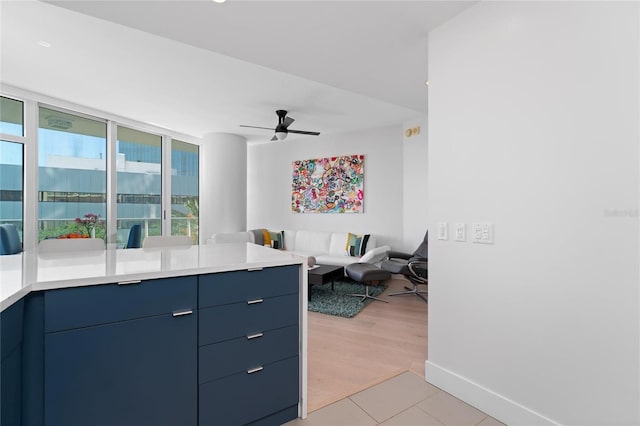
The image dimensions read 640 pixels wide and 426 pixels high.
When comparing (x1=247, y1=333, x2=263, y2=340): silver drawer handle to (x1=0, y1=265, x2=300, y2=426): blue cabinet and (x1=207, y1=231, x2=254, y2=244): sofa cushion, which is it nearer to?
(x1=0, y1=265, x2=300, y2=426): blue cabinet

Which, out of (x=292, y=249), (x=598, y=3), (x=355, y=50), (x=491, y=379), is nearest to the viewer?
(x=598, y=3)

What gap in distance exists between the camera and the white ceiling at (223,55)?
6.37 ft

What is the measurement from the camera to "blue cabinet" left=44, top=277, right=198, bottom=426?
1.18m

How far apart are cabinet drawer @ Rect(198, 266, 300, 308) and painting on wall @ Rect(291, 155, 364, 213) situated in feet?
13.8

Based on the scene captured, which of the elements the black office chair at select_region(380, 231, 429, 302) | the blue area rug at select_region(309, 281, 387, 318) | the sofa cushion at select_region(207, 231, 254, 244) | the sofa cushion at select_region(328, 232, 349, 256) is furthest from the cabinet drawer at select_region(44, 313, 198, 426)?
the sofa cushion at select_region(328, 232, 349, 256)

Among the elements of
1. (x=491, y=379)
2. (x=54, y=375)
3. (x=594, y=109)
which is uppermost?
(x=594, y=109)

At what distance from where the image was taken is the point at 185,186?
6.20 m

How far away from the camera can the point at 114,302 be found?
49.8 inches

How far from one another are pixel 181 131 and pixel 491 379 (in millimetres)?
6029

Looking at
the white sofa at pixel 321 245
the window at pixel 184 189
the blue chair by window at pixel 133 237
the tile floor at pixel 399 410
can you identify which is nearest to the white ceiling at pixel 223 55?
the window at pixel 184 189

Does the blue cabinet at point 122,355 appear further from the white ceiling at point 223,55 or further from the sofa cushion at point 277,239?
the sofa cushion at point 277,239

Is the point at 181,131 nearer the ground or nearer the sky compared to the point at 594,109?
nearer the sky

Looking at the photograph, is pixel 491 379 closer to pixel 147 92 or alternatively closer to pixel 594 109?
pixel 594 109

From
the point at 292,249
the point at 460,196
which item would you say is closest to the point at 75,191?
the point at 292,249
